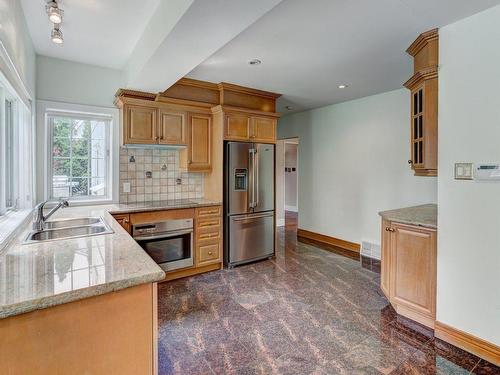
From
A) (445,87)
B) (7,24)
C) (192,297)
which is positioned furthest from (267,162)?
(7,24)

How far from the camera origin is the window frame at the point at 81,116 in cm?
307

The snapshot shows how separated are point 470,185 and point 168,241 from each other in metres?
2.95

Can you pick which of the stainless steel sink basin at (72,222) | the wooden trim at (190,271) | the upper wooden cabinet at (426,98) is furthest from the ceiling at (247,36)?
the wooden trim at (190,271)

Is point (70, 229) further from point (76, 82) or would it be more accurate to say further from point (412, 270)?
point (412, 270)

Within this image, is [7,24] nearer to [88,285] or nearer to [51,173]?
[88,285]

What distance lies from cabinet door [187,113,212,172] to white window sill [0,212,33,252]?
73.0 inches

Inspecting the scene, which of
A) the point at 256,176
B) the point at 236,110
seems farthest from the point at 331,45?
the point at 256,176

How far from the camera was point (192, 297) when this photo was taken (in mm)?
2924

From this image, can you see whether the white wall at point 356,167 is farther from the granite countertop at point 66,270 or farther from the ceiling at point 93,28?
the granite countertop at point 66,270

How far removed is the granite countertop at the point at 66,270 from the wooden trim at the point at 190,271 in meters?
1.74

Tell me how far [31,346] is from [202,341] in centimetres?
138

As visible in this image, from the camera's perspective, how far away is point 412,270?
7.91ft

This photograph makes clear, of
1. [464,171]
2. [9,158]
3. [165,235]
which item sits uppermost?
[9,158]

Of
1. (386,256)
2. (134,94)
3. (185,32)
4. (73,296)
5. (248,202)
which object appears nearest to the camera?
(73,296)
